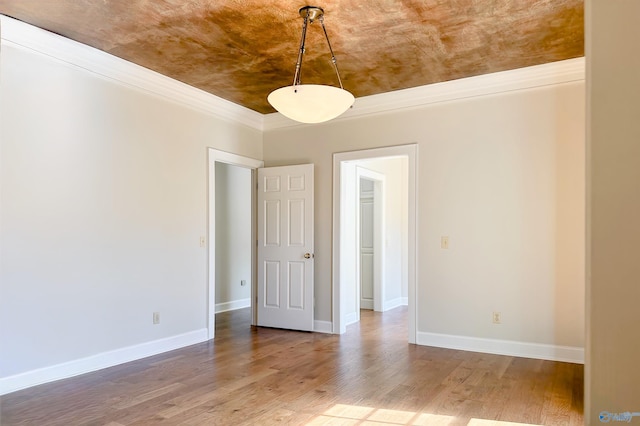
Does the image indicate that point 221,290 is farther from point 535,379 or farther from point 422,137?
point 535,379

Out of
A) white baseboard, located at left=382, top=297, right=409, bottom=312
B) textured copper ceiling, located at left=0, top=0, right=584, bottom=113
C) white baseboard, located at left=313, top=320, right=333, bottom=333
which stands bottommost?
white baseboard, located at left=382, top=297, right=409, bottom=312

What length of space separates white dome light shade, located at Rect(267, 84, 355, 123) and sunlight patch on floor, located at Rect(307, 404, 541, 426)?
6.69 feet

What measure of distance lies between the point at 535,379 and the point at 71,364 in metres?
3.76

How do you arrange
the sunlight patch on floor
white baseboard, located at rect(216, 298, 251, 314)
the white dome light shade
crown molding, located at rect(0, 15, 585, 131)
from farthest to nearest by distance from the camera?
white baseboard, located at rect(216, 298, 251, 314), crown molding, located at rect(0, 15, 585, 131), the white dome light shade, the sunlight patch on floor

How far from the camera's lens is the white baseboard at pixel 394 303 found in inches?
277

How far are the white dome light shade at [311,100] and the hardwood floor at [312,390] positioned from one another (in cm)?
203

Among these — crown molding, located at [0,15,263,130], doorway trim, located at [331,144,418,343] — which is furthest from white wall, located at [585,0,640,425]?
crown molding, located at [0,15,263,130]

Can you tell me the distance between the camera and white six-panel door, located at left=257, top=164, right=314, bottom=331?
5391 millimetres

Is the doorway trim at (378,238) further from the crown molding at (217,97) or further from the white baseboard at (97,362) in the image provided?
the white baseboard at (97,362)

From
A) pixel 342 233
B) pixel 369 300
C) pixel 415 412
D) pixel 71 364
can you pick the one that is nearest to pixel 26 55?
pixel 71 364

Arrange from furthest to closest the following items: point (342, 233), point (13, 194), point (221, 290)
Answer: point (221, 290), point (342, 233), point (13, 194)

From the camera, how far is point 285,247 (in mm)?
5551

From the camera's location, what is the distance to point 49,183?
11.5ft

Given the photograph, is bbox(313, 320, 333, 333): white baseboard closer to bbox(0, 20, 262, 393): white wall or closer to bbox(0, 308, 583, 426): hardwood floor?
bbox(0, 308, 583, 426): hardwood floor
